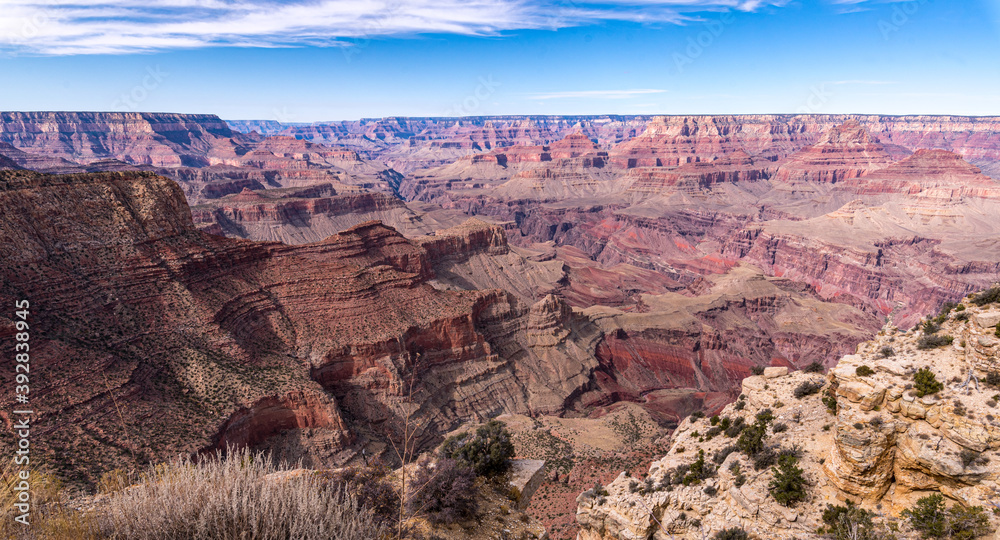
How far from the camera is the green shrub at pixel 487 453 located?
1003 inches

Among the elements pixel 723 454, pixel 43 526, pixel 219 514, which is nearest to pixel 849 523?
pixel 723 454

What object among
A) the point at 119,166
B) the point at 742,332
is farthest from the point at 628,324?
the point at 119,166

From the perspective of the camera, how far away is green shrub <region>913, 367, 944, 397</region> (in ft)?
54.7

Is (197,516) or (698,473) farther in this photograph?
(698,473)

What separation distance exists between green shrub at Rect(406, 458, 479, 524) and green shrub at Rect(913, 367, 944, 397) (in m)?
17.2

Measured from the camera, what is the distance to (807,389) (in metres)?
24.2

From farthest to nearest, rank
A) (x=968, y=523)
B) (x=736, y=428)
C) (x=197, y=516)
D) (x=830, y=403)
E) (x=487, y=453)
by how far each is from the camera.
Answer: (x=487, y=453), (x=736, y=428), (x=830, y=403), (x=968, y=523), (x=197, y=516)

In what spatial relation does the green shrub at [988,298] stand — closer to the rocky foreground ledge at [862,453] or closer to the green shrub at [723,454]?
the rocky foreground ledge at [862,453]

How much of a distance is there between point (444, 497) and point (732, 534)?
11608mm

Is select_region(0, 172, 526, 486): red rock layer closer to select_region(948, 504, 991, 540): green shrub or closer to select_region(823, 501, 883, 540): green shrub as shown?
select_region(823, 501, 883, 540): green shrub

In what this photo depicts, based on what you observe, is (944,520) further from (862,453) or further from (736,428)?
(736,428)

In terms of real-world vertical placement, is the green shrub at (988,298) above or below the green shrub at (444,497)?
above

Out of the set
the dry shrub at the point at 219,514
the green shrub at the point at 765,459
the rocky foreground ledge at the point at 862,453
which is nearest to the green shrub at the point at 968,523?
the rocky foreground ledge at the point at 862,453

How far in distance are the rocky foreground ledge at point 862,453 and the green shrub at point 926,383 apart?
0.20 feet
